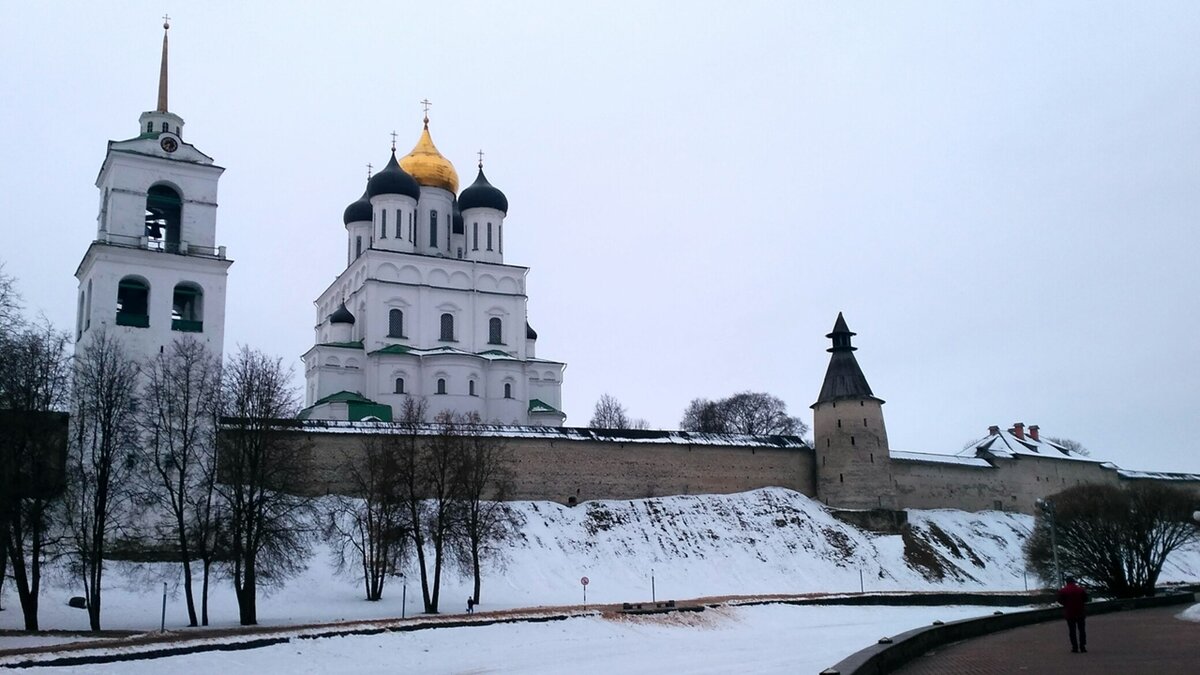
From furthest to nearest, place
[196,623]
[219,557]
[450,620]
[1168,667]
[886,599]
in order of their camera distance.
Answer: [886,599]
[219,557]
[196,623]
[450,620]
[1168,667]

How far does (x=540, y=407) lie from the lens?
51.4m

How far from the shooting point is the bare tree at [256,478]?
2431 centimetres

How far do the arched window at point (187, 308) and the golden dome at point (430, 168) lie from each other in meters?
20.6

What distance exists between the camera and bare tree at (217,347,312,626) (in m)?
24.3

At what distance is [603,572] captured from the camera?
123 feet

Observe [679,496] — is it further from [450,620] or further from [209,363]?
[450,620]

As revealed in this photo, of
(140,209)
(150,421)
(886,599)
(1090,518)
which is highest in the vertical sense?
(140,209)

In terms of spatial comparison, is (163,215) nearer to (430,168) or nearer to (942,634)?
(430,168)

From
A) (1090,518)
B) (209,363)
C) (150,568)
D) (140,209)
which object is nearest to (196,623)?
(150,568)

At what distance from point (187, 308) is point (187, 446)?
10.4 m

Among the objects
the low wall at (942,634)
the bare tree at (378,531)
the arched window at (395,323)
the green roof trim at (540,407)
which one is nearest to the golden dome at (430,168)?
the arched window at (395,323)

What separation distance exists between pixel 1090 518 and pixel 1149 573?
7.71ft

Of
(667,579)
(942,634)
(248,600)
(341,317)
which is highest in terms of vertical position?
(341,317)

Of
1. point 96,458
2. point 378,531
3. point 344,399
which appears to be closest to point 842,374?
point 344,399
